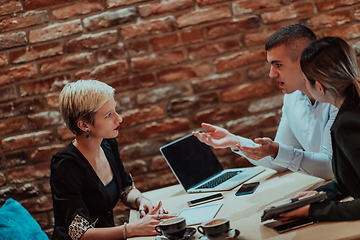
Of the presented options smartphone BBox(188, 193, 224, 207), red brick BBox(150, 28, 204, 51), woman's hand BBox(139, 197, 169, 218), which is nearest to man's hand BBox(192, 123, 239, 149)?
smartphone BBox(188, 193, 224, 207)

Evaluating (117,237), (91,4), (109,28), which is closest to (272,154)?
(117,237)

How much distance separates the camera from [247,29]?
233 cm

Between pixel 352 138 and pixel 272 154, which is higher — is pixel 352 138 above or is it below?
above

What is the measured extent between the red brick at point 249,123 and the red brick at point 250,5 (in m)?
0.76

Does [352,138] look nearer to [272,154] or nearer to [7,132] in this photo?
[272,154]

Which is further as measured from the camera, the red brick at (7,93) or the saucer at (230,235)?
the red brick at (7,93)

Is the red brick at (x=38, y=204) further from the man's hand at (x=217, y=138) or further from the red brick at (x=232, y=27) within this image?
the red brick at (x=232, y=27)

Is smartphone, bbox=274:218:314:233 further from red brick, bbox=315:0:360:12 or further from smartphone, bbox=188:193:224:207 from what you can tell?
red brick, bbox=315:0:360:12

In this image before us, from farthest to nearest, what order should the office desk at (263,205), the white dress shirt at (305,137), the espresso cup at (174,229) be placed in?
the white dress shirt at (305,137)
the espresso cup at (174,229)
the office desk at (263,205)

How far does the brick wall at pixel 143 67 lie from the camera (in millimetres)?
2299

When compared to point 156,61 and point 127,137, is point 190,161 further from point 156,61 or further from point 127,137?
point 156,61

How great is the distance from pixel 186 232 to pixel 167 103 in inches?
52.5

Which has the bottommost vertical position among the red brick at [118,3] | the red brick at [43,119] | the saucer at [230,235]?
the saucer at [230,235]

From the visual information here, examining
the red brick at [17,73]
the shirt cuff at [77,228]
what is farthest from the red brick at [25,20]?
the shirt cuff at [77,228]
